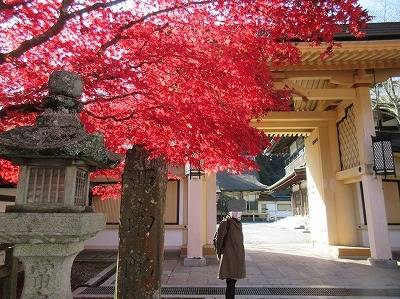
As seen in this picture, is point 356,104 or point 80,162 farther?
point 356,104

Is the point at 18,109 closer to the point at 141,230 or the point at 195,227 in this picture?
the point at 141,230

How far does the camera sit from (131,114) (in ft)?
17.2

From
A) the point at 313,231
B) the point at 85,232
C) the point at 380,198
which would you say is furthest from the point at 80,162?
the point at 313,231

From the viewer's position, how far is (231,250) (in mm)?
6043

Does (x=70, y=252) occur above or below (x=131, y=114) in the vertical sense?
below

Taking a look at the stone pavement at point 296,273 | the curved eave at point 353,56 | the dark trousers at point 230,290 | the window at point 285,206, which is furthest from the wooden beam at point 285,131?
the window at point 285,206

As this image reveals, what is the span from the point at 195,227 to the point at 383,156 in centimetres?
631

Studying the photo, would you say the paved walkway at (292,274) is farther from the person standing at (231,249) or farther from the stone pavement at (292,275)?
the person standing at (231,249)

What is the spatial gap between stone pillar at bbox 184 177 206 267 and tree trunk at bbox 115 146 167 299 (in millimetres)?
5676

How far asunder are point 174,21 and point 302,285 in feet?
21.6

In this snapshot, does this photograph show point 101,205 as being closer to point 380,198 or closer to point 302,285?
point 302,285

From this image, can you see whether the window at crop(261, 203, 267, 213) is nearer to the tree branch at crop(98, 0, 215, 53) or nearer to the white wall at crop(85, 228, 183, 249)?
the white wall at crop(85, 228, 183, 249)

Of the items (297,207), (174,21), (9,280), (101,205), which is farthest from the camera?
(297,207)

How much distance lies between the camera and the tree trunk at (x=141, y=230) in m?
5.24
